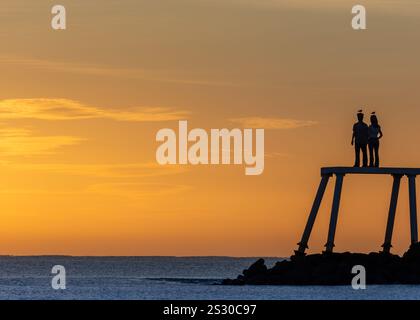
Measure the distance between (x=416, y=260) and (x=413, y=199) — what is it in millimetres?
2728

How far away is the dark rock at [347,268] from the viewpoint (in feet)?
248

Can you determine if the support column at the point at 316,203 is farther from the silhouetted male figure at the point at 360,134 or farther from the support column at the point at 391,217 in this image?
the silhouetted male figure at the point at 360,134

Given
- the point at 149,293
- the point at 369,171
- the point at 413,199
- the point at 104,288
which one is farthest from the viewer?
the point at 104,288

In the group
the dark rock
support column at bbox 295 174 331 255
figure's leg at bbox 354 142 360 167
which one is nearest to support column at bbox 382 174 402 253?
the dark rock

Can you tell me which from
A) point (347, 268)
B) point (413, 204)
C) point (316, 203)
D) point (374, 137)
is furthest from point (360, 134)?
point (347, 268)

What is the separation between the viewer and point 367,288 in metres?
74.2

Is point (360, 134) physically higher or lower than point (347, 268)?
higher

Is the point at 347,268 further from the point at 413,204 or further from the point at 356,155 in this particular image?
the point at 356,155

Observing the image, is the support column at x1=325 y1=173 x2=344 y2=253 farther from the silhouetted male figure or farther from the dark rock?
the silhouetted male figure

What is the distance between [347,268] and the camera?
75.8m

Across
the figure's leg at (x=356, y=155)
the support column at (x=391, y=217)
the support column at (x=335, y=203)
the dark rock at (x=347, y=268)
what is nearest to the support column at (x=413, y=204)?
the support column at (x=391, y=217)
